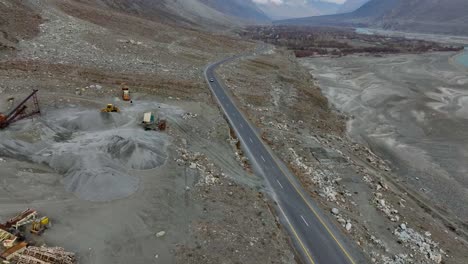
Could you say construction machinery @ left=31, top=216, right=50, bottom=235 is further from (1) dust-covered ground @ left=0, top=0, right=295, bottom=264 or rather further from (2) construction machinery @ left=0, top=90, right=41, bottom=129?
(2) construction machinery @ left=0, top=90, right=41, bottom=129

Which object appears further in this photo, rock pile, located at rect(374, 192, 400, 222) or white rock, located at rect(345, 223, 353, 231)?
rock pile, located at rect(374, 192, 400, 222)

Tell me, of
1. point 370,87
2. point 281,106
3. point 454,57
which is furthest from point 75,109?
point 454,57

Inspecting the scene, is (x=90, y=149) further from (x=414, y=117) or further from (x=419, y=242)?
(x=414, y=117)

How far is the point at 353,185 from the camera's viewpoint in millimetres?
37344

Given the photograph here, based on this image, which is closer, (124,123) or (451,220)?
(451,220)

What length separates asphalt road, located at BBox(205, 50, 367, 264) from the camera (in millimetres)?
26138

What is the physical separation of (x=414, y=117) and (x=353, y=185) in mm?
39840

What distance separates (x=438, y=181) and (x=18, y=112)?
169 ft

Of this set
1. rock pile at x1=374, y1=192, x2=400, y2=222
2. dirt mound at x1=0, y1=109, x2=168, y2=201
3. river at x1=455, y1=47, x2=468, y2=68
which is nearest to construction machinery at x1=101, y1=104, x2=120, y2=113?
dirt mound at x1=0, y1=109, x2=168, y2=201

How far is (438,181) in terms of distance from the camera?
43875 mm

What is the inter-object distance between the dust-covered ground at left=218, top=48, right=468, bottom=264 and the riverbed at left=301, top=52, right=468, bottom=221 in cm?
335

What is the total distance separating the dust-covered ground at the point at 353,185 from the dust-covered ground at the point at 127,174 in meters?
7.11

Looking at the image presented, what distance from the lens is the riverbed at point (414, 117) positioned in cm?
4456

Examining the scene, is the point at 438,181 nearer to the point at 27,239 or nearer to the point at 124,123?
the point at 124,123
